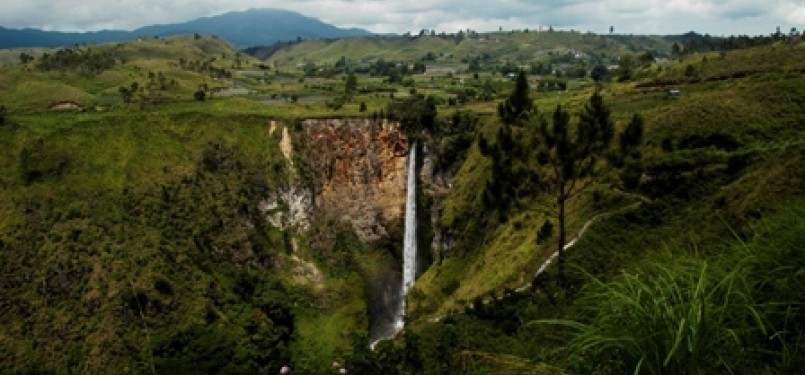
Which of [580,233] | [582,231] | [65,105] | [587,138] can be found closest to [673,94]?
[582,231]

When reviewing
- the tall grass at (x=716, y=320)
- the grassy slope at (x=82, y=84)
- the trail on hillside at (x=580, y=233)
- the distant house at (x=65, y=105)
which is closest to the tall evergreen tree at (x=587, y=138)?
the trail on hillside at (x=580, y=233)

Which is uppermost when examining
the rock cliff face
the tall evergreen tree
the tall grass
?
the tall grass

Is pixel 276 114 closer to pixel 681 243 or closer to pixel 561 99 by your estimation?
pixel 561 99

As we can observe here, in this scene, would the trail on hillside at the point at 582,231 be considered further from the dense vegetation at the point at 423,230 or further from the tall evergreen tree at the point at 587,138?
the tall evergreen tree at the point at 587,138

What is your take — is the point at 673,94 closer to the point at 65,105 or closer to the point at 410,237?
the point at 410,237

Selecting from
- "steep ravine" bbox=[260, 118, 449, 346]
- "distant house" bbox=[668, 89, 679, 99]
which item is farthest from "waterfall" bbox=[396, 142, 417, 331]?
"distant house" bbox=[668, 89, 679, 99]

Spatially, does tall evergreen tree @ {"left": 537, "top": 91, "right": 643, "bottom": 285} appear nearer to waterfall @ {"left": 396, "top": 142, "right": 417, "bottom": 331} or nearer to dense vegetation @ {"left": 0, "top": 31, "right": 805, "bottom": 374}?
dense vegetation @ {"left": 0, "top": 31, "right": 805, "bottom": 374}

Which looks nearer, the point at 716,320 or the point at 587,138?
the point at 716,320
